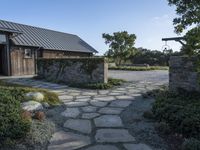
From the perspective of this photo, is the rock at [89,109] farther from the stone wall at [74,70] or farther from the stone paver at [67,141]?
the stone wall at [74,70]

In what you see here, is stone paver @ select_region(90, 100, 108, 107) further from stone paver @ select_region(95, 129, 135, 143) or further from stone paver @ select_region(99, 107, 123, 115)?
stone paver @ select_region(95, 129, 135, 143)

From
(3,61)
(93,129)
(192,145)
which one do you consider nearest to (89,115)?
(93,129)

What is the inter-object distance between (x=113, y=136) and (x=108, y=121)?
867 mm

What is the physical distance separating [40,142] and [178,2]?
405cm

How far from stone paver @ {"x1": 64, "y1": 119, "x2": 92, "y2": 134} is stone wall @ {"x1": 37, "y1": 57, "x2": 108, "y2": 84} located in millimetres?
5778

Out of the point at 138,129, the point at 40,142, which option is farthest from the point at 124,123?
the point at 40,142

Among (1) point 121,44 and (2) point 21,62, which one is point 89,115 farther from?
(1) point 121,44

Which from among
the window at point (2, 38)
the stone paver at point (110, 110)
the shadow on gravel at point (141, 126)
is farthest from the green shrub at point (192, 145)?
the window at point (2, 38)

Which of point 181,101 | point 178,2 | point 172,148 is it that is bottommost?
point 172,148

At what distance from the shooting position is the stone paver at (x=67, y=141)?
11.8 feet

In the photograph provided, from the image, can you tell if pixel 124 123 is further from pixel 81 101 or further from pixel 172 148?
pixel 81 101

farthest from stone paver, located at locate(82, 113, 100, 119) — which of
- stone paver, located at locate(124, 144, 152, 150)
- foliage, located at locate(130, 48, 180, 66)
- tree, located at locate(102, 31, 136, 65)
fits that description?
foliage, located at locate(130, 48, 180, 66)

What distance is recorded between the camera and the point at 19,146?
3541mm

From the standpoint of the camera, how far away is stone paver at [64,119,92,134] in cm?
441
